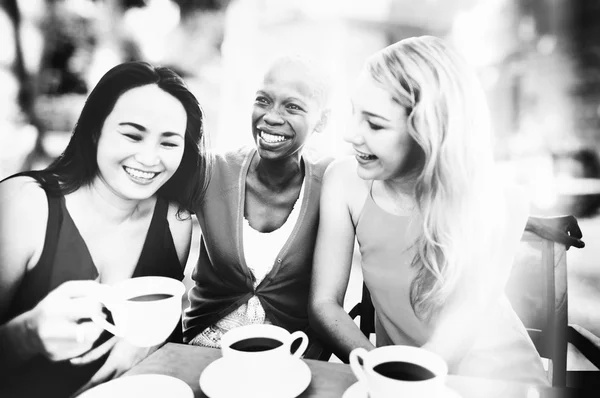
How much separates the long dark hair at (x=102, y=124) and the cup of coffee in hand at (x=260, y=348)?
502 millimetres

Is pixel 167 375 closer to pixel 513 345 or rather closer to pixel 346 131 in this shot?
pixel 346 131

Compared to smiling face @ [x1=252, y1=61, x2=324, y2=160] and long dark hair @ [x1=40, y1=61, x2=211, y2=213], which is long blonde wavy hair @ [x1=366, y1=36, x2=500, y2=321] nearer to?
smiling face @ [x1=252, y1=61, x2=324, y2=160]

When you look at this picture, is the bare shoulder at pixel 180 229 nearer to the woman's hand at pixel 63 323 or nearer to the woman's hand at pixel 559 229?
the woman's hand at pixel 63 323

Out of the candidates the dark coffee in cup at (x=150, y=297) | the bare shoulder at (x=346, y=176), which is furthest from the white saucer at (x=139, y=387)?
the bare shoulder at (x=346, y=176)

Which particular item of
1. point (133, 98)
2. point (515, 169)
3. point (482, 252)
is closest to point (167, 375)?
point (133, 98)

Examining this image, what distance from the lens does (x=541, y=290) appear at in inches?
49.0

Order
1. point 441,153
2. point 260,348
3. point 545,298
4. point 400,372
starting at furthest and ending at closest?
point 545,298 < point 441,153 < point 260,348 < point 400,372

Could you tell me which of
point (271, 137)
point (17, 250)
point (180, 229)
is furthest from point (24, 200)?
point (271, 137)

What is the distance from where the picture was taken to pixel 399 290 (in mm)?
1216

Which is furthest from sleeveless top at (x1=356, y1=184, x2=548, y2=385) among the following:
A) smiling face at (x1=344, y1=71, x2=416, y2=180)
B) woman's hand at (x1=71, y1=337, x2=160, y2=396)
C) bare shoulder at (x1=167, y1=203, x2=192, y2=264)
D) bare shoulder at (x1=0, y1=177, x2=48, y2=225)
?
bare shoulder at (x1=0, y1=177, x2=48, y2=225)

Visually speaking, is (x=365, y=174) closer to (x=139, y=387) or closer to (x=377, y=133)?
(x=377, y=133)

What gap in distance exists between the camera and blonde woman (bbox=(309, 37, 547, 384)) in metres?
1.12

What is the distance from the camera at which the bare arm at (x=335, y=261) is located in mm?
1259

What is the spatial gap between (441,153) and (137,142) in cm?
82
